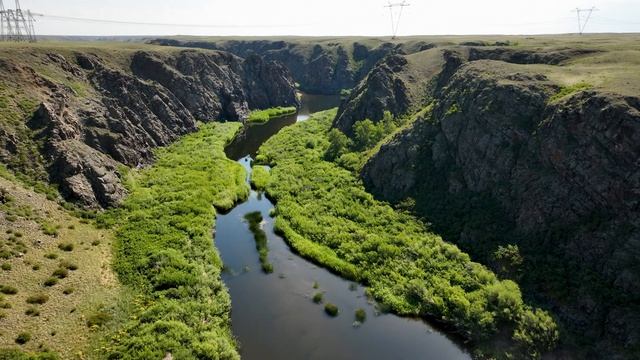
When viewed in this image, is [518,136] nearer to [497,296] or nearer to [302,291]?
[497,296]

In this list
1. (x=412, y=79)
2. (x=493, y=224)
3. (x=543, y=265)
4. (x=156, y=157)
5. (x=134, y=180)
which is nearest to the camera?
(x=543, y=265)

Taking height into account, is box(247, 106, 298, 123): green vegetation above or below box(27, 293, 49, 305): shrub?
below

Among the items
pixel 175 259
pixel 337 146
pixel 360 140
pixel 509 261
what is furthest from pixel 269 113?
pixel 509 261

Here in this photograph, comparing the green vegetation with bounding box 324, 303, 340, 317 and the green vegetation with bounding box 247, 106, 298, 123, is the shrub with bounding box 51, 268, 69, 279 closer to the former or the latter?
the green vegetation with bounding box 324, 303, 340, 317

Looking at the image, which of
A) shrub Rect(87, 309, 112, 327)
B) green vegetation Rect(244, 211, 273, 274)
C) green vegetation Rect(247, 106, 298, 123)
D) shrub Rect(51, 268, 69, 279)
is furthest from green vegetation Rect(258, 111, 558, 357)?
green vegetation Rect(247, 106, 298, 123)

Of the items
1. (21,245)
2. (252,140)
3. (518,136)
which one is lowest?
(252,140)

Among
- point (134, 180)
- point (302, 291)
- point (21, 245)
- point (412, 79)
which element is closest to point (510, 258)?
point (302, 291)
